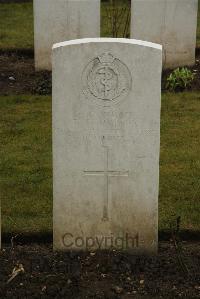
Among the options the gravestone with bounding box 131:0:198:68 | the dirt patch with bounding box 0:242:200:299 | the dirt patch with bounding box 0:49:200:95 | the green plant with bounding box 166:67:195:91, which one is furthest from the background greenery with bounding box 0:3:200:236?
the gravestone with bounding box 131:0:198:68

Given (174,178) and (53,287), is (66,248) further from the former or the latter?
(174,178)

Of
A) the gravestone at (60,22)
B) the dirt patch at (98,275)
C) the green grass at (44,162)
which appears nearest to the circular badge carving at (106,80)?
the dirt patch at (98,275)

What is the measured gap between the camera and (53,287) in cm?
489

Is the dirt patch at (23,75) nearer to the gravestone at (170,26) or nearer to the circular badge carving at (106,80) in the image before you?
the gravestone at (170,26)

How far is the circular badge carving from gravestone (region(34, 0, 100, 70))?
214 inches

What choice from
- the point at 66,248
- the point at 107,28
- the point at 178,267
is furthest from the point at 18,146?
the point at 107,28

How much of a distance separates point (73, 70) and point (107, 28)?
26.7 ft

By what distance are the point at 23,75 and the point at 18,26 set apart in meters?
3.11

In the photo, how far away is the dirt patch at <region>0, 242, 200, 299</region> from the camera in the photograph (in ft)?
16.1

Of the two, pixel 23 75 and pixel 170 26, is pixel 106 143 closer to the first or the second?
pixel 23 75

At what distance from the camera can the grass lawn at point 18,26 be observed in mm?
12211

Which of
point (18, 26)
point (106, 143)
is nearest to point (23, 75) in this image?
point (18, 26)

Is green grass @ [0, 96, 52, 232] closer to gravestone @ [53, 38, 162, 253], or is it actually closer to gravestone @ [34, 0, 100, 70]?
gravestone @ [53, 38, 162, 253]

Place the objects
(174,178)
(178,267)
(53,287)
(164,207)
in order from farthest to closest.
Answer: (174,178)
(164,207)
(178,267)
(53,287)
